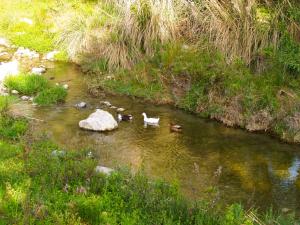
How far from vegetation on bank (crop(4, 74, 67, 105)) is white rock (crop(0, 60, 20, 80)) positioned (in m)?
0.62

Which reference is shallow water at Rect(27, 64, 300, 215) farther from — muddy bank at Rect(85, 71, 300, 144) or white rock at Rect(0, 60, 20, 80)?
white rock at Rect(0, 60, 20, 80)

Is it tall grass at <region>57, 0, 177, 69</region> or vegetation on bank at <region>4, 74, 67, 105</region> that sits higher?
tall grass at <region>57, 0, 177, 69</region>

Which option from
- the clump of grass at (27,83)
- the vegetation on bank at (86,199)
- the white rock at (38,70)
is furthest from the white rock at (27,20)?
the vegetation on bank at (86,199)

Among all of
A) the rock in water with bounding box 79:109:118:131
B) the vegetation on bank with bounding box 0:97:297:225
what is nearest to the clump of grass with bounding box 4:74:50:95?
the rock in water with bounding box 79:109:118:131

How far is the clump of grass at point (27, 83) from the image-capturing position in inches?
600

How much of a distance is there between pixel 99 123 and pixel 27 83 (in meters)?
3.98

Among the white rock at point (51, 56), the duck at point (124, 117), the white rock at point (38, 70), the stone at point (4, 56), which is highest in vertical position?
the duck at point (124, 117)

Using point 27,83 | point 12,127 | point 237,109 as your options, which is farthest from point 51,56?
point 237,109

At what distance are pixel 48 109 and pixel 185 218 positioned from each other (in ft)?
25.8

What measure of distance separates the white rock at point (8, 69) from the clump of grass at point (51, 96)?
2.16m

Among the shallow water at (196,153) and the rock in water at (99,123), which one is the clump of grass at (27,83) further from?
the rock in water at (99,123)

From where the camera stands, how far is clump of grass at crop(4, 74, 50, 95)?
15234 millimetres

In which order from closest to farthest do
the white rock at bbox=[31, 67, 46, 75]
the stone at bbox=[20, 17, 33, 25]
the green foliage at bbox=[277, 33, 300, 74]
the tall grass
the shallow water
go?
1. the shallow water
2. the green foliage at bbox=[277, 33, 300, 74]
3. the tall grass
4. the white rock at bbox=[31, 67, 46, 75]
5. the stone at bbox=[20, 17, 33, 25]

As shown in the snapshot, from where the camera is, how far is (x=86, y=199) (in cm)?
715
